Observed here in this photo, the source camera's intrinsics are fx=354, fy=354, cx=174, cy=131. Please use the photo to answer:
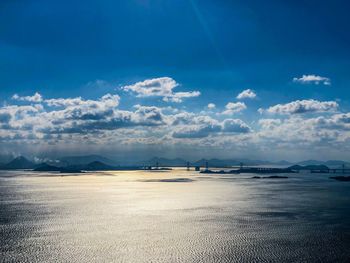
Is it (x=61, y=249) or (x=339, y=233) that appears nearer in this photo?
(x=61, y=249)

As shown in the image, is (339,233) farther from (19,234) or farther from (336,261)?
(19,234)

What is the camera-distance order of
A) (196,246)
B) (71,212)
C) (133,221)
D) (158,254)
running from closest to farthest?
(158,254)
(196,246)
(133,221)
(71,212)

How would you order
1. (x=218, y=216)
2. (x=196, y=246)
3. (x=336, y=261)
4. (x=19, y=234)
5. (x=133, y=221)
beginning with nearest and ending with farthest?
(x=336, y=261), (x=196, y=246), (x=19, y=234), (x=133, y=221), (x=218, y=216)

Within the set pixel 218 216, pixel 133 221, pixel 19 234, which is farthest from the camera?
pixel 218 216

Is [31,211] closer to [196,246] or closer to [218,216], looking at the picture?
[218,216]

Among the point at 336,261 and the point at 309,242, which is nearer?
the point at 336,261

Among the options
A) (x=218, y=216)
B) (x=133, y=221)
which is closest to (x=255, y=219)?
(x=218, y=216)

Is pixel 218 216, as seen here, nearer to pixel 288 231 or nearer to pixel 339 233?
pixel 288 231

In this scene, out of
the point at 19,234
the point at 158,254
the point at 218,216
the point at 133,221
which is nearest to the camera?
the point at 158,254

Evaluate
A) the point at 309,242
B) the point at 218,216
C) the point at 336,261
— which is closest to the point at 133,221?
the point at 218,216
